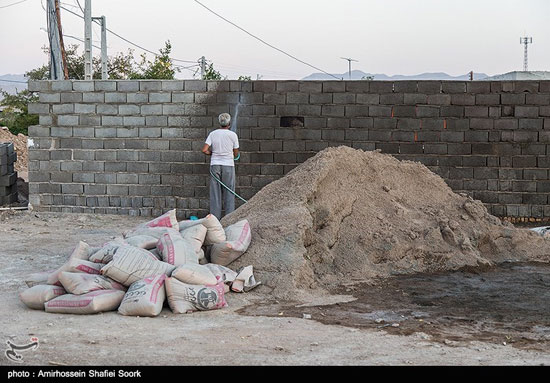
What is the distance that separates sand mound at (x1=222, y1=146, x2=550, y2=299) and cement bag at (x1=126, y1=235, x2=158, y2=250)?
867mm

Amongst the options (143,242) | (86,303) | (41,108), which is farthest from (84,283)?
(41,108)

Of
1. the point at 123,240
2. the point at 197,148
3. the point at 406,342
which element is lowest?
the point at 406,342

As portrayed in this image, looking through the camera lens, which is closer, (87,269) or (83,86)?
(87,269)

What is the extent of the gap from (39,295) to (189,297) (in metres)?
1.26

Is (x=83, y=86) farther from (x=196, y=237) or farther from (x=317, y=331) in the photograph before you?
(x=317, y=331)

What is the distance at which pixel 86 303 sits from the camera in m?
6.18

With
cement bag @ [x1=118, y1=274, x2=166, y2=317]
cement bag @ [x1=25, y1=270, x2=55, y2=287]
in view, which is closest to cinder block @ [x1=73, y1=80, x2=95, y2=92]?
cement bag @ [x1=25, y1=270, x2=55, y2=287]

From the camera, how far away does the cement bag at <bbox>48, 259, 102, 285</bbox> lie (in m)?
6.59

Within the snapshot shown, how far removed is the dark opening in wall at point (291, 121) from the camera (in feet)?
39.8
